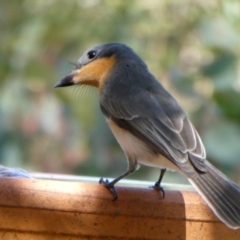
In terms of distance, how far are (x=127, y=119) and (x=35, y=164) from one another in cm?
275

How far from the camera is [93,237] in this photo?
257 cm

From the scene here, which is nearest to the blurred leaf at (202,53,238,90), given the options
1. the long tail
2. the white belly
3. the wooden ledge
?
the white belly

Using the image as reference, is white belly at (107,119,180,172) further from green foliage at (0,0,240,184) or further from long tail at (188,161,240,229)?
green foliage at (0,0,240,184)

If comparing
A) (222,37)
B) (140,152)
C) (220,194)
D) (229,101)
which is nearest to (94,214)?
(220,194)

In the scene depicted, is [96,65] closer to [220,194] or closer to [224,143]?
[220,194]

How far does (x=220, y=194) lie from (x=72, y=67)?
8.28 ft

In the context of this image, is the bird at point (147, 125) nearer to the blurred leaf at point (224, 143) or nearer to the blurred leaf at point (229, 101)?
the blurred leaf at point (229, 101)

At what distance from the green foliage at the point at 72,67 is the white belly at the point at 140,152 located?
1.35 metres

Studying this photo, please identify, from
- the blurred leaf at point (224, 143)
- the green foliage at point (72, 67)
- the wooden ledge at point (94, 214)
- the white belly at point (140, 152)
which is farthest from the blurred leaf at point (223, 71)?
the wooden ledge at point (94, 214)

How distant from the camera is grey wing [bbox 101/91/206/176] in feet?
9.77

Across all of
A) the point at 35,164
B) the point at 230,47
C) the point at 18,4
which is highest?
the point at 230,47

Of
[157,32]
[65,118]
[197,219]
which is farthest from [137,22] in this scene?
[197,219]

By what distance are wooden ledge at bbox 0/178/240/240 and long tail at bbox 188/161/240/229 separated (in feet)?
0.16

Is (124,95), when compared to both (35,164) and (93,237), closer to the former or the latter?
(93,237)
